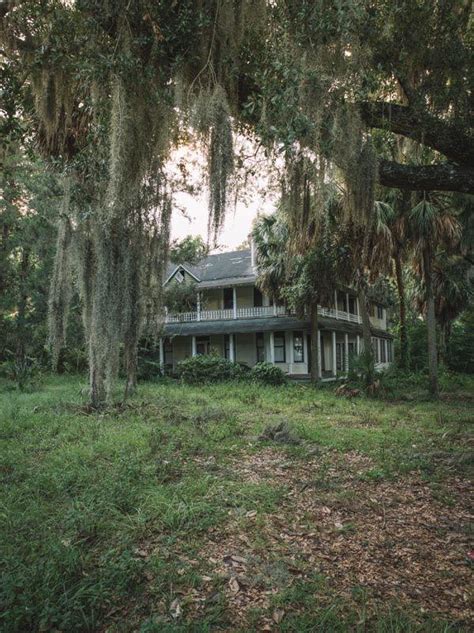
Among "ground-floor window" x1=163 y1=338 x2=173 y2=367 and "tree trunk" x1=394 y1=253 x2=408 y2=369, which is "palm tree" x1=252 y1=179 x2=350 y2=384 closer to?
"tree trunk" x1=394 y1=253 x2=408 y2=369

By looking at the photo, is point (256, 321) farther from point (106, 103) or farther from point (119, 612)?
point (119, 612)

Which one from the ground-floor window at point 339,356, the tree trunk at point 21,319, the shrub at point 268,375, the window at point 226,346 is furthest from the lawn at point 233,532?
the ground-floor window at point 339,356

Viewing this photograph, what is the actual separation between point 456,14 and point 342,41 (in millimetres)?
2334

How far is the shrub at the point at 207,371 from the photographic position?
19.2m

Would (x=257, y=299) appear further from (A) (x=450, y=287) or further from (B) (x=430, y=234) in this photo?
(B) (x=430, y=234)

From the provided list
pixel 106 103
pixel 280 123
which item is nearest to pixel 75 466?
pixel 106 103

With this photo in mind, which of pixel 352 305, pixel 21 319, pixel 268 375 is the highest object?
pixel 352 305

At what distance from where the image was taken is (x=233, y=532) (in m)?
4.17

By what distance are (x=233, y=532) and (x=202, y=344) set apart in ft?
69.3

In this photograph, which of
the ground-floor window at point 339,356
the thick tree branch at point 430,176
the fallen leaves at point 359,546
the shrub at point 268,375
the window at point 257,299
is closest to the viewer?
the fallen leaves at point 359,546

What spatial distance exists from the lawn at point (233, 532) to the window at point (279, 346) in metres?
15.1

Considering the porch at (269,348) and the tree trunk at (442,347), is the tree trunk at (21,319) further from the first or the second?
the tree trunk at (442,347)

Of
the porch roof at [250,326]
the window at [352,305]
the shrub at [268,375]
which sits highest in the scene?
the window at [352,305]

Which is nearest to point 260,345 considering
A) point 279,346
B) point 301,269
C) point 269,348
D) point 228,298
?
point 279,346
